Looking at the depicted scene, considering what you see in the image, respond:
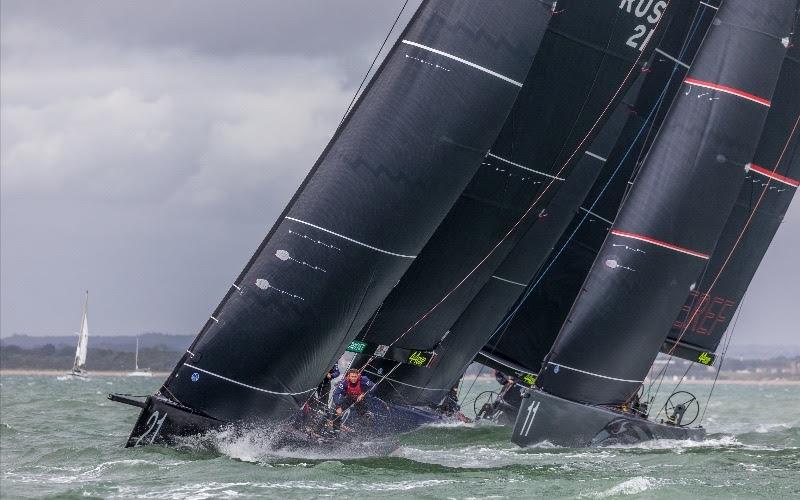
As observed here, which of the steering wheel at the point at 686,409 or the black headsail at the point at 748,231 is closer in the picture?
the steering wheel at the point at 686,409

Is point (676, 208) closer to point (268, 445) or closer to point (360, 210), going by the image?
point (360, 210)

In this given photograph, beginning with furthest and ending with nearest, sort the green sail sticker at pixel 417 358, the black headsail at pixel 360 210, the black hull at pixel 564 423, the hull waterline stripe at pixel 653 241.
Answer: the hull waterline stripe at pixel 653 241 < the black hull at pixel 564 423 < the green sail sticker at pixel 417 358 < the black headsail at pixel 360 210

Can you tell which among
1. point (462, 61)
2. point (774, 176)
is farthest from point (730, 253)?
point (462, 61)

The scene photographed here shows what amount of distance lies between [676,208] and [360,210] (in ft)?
19.2

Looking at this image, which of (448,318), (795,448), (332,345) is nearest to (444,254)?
(448,318)

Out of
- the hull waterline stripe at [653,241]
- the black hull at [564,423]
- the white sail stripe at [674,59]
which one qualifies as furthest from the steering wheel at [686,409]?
the white sail stripe at [674,59]

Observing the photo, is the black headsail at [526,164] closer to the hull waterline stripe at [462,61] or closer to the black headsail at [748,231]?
the hull waterline stripe at [462,61]

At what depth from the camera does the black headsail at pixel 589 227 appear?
21.3m

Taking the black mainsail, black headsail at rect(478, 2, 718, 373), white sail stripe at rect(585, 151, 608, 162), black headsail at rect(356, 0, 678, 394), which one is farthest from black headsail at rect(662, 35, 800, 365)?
black headsail at rect(356, 0, 678, 394)

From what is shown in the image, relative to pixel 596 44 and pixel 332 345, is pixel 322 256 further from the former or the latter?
pixel 596 44

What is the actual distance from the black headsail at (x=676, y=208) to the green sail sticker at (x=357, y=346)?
304 centimetres

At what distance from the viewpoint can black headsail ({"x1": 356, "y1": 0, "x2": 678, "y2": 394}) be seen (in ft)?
57.8

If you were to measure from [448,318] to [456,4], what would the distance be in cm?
480

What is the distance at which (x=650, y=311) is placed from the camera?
1930cm
